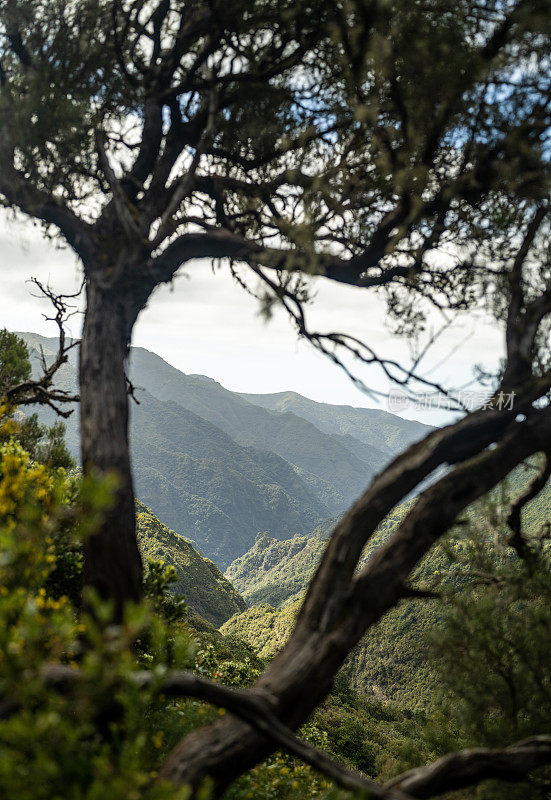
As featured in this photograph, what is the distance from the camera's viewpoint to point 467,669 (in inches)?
205

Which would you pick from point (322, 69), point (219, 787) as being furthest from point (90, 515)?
point (322, 69)

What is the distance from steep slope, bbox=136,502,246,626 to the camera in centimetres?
9488

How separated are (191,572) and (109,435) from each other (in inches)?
4185

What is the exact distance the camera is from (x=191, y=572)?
101 m

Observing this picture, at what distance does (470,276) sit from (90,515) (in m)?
4.75

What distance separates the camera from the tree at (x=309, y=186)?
11.5 feet

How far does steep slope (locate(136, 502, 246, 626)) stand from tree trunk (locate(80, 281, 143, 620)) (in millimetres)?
93339

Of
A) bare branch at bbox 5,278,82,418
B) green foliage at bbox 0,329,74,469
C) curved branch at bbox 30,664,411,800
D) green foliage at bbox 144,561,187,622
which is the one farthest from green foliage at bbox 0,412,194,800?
green foliage at bbox 0,329,74,469

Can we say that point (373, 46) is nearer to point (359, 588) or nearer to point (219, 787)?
point (359, 588)

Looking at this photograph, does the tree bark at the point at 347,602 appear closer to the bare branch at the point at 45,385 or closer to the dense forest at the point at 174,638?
the dense forest at the point at 174,638

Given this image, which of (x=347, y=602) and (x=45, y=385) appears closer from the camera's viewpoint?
(x=347, y=602)

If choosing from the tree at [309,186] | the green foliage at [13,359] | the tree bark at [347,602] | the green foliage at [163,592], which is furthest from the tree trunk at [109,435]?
the green foliage at [13,359]

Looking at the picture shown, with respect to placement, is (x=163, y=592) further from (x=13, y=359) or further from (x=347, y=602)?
(x=13, y=359)

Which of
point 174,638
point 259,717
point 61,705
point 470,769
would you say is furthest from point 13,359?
point 470,769
